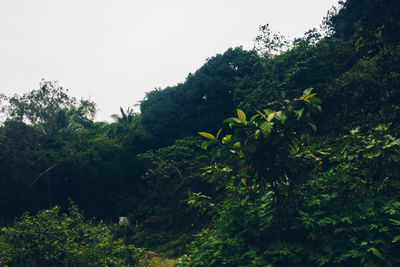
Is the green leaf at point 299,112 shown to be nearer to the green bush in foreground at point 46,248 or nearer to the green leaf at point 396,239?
the green leaf at point 396,239

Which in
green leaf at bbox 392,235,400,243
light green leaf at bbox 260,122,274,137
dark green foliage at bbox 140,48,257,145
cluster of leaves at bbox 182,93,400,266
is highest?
dark green foliage at bbox 140,48,257,145

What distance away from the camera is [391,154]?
2.78 meters

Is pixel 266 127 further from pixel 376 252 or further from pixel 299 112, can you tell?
pixel 376 252

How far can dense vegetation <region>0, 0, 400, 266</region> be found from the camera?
8.90 feet

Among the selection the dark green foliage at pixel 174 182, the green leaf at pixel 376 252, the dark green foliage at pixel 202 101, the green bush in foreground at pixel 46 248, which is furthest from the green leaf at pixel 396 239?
the dark green foliage at pixel 202 101

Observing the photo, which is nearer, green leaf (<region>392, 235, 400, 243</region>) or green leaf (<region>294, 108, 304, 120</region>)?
green leaf (<region>392, 235, 400, 243</region>)

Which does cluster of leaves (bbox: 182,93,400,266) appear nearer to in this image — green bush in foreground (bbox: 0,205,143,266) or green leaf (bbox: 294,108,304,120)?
green leaf (bbox: 294,108,304,120)

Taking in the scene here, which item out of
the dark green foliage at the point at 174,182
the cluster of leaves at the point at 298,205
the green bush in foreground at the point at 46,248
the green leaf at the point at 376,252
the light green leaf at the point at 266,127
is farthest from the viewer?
the dark green foliage at the point at 174,182

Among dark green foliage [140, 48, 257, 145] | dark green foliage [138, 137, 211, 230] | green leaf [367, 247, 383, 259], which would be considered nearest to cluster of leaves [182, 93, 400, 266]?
green leaf [367, 247, 383, 259]

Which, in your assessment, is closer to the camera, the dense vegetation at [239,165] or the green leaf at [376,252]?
the green leaf at [376,252]

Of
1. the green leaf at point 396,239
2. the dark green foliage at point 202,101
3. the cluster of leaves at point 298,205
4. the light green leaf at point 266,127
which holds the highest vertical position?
the dark green foliage at point 202,101

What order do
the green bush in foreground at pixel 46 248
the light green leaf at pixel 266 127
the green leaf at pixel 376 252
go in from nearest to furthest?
the green leaf at pixel 376 252
the light green leaf at pixel 266 127
the green bush in foreground at pixel 46 248

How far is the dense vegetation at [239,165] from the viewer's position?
271 cm

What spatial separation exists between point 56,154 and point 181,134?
8.40m
